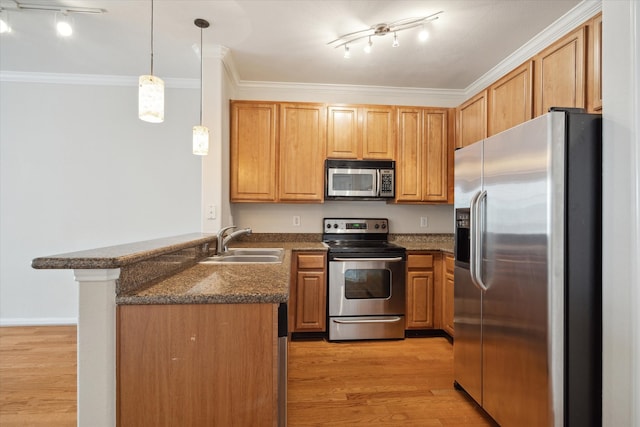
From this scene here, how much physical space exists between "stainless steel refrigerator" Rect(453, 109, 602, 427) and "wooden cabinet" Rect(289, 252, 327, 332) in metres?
1.56

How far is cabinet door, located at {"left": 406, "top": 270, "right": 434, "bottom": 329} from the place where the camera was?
3.01 m

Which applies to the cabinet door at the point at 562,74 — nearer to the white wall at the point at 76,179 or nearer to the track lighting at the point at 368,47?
the track lighting at the point at 368,47

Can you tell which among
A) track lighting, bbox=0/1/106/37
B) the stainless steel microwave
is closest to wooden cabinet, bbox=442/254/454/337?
A: the stainless steel microwave

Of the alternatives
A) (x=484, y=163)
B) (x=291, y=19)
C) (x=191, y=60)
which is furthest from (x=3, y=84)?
(x=484, y=163)

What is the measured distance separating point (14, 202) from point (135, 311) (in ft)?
10.5

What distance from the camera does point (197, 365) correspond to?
1129 millimetres

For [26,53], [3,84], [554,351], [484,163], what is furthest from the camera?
[3,84]

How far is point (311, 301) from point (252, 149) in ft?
5.12

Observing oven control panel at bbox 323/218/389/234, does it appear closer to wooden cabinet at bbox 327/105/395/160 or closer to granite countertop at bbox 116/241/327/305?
wooden cabinet at bbox 327/105/395/160

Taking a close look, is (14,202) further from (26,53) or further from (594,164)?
(594,164)

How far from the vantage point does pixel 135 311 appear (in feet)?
3.66

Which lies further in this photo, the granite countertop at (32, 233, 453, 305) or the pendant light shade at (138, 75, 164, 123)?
the pendant light shade at (138, 75, 164, 123)

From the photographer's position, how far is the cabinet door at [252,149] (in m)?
3.09

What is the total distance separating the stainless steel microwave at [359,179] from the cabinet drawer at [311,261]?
0.63 meters
